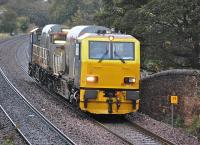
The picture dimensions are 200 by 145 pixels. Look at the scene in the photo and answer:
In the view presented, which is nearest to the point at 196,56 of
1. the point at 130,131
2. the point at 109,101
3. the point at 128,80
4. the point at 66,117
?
the point at 128,80

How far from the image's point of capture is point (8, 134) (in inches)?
620

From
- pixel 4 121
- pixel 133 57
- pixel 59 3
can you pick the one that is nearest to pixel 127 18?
pixel 133 57

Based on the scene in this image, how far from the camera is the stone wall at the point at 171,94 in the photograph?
717 inches

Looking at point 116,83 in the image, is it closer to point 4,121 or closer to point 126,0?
point 4,121

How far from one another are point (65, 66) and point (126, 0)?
6.71 m

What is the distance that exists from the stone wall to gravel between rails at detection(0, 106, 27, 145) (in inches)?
227

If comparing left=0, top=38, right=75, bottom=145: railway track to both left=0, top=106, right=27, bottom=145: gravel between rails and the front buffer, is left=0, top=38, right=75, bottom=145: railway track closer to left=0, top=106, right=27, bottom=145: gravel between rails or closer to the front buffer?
left=0, top=106, right=27, bottom=145: gravel between rails

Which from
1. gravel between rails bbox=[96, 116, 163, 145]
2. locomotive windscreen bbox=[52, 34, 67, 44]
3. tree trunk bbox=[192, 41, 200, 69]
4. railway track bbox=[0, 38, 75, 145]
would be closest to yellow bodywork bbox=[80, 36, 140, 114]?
gravel between rails bbox=[96, 116, 163, 145]

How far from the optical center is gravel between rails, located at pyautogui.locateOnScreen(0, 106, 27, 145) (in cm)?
1456

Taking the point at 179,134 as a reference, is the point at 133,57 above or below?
above

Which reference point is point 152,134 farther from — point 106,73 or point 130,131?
point 106,73

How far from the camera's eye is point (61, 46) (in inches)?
950

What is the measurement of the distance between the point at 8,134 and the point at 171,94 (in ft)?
21.8

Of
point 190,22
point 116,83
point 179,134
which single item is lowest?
point 179,134
